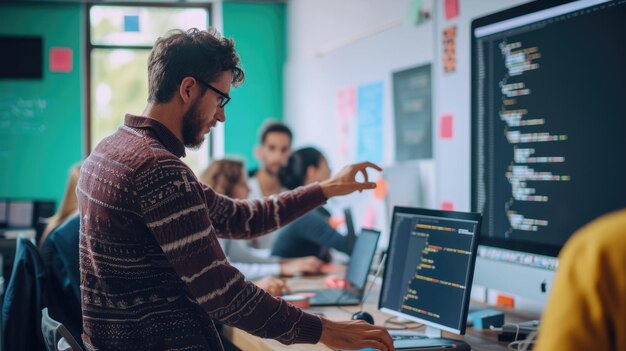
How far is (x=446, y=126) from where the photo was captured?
3080 mm

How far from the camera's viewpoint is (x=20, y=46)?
18.0ft

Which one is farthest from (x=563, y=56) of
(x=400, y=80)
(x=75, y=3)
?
(x=75, y=3)

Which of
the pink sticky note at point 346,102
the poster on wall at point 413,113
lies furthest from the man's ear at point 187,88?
the pink sticky note at point 346,102

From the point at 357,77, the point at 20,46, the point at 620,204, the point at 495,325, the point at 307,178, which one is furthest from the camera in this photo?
the point at 20,46

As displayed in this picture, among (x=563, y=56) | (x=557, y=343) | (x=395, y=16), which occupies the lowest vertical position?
(x=557, y=343)

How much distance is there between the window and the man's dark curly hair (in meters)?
4.01

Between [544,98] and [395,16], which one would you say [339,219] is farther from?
[544,98]

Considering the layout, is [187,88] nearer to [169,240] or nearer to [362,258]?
[169,240]

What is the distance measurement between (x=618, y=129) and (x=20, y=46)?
15.7 feet

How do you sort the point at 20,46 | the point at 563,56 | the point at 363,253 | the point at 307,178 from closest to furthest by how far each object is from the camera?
the point at 563,56 → the point at 363,253 → the point at 307,178 → the point at 20,46

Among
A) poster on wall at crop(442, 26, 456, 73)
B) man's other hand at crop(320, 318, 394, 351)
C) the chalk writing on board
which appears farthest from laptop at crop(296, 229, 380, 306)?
the chalk writing on board

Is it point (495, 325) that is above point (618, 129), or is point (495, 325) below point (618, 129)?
below

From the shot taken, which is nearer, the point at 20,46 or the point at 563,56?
the point at 563,56

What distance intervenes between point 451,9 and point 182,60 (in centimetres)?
166
